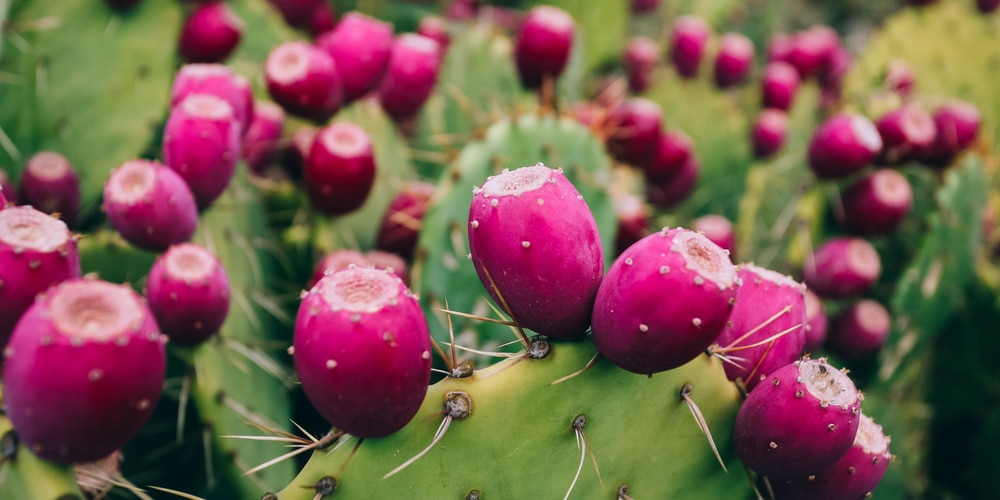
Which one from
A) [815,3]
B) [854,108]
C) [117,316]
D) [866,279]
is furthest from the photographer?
[815,3]

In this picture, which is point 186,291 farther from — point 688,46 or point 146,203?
point 688,46

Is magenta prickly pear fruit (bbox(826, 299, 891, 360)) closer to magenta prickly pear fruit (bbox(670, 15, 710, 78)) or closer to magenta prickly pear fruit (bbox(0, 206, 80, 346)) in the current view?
magenta prickly pear fruit (bbox(670, 15, 710, 78))

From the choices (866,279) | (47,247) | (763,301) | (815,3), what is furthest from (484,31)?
(815,3)

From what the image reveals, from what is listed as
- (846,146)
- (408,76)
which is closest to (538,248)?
(408,76)

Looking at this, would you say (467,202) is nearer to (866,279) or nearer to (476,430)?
(476,430)

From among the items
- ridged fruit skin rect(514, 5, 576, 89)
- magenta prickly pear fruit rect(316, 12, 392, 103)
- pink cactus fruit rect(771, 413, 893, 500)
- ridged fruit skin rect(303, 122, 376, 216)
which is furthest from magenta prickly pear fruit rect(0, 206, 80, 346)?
ridged fruit skin rect(514, 5, 576, 89)

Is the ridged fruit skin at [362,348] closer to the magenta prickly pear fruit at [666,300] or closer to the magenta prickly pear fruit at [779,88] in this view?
the magenta prickly pear fruit at [666,300]

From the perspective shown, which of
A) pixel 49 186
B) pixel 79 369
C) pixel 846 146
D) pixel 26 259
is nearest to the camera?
pixel 79 369
